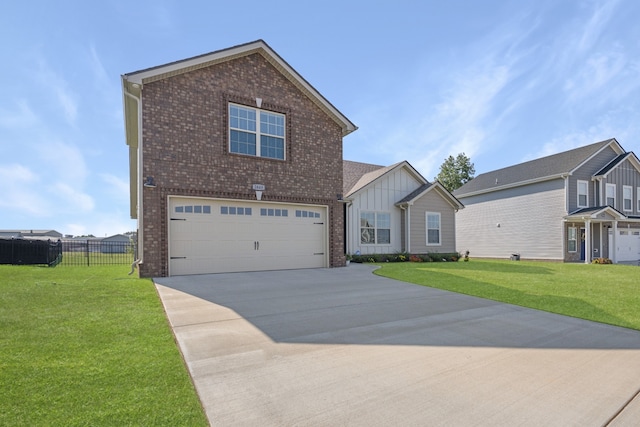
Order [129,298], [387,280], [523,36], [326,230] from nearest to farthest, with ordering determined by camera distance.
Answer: [129,298] → [387,280] → [523,36] → [326,230]

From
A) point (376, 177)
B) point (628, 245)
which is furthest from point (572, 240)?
point (376, 177)

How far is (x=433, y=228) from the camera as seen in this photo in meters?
18.8

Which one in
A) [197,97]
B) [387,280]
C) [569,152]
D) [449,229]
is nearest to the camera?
[387,280]

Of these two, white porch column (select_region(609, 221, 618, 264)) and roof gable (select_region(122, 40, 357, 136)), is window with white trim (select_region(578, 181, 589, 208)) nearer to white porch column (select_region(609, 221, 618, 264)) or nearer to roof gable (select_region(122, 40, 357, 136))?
white porch column (select_region(609, 221, 618, 264))

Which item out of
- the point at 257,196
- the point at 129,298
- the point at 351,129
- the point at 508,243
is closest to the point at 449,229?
the point at 508,243

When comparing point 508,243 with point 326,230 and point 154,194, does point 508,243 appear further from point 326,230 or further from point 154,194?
point 154,194

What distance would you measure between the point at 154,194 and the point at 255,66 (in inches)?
227

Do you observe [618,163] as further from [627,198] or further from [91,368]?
[91,368]

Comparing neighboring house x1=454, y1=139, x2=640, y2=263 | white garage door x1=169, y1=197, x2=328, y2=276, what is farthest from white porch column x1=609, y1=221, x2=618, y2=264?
white garage door x1=169, y1=197, x2=328, y2=276

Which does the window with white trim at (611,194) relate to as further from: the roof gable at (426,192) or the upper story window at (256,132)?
the upper story window at (256,132)

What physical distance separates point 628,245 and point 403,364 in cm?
2736

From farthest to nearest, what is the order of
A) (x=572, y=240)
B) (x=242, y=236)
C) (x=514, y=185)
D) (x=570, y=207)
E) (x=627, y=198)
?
(x=514, y=185) → (x=627, y=198) → (x=572, y=240) → (x=570, y=207) → (x=242, y=236)

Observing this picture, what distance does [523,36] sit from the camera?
1148 centimetres

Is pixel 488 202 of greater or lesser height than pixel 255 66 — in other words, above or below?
below
